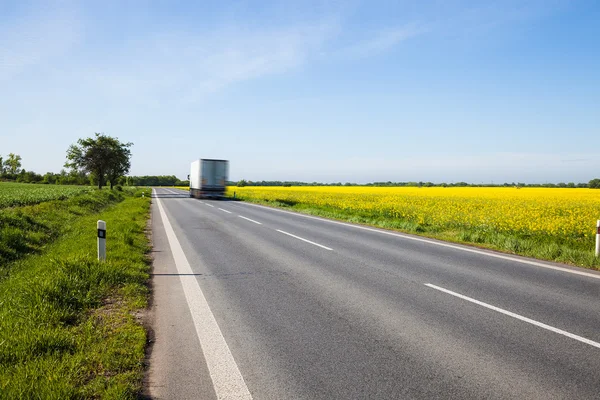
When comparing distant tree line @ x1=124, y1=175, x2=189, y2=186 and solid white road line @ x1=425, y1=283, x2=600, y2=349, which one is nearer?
solid white road line @ x1=425, y1=283, x2=600, y2=349

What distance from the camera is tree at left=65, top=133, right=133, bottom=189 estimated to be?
2162 inches

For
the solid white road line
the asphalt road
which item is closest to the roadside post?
the asphalt road

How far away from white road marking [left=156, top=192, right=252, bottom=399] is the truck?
27496 millimetres

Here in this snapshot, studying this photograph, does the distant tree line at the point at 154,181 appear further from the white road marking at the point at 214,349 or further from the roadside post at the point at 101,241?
the white road marking at the point at 214,349

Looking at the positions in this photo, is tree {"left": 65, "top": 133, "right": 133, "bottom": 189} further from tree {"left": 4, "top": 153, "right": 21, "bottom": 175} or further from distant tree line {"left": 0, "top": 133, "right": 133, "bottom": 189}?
tree {"left": 4, "top": 153, "right": 21, "bottom": 175}

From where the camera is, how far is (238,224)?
49.4 feet

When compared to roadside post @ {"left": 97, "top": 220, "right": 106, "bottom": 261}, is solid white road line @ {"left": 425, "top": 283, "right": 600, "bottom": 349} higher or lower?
lower

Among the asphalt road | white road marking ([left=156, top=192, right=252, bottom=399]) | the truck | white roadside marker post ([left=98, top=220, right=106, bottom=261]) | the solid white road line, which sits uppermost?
the truck

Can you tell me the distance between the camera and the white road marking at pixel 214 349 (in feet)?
10.3

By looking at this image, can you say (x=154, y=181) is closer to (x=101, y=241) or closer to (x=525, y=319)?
(x=101, y=241)

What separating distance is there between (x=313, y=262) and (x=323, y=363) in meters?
4.52

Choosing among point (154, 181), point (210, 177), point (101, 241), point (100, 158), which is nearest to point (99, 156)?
point (100, 158)

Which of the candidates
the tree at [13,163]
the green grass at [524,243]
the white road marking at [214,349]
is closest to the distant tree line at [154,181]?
the tree at [13,163]

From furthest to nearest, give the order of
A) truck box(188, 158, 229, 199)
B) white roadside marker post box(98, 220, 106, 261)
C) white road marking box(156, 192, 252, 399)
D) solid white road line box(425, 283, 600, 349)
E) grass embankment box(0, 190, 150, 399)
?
truck box(188, 158, 229, 199) → white roadside marker post box(98, 220, 106, 261) → solid white road line box(425, 283, 600, 349) → white road marking box(156, 192, 252, 399) → grass embankment box(0, 190, 150, 399)
